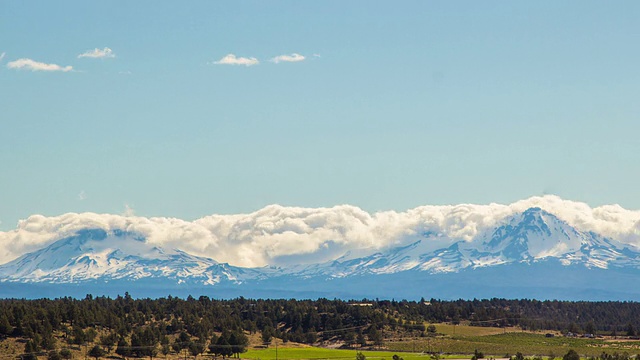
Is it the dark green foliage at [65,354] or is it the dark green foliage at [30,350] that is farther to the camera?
the dark green foliage at [65,354]

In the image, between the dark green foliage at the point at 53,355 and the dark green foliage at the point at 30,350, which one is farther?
the dark green foliage at the point at 53,355

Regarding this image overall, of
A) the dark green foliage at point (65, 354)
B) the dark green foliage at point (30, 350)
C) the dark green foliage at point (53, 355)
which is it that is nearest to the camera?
the dark green foliage at point (30, 350)

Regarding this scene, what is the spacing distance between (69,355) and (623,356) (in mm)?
101351

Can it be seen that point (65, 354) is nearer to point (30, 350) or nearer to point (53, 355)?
point (53, 355)

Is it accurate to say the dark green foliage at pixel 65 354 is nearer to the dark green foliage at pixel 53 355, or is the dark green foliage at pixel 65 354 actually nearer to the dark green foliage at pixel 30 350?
the dark green foliage at pixel 53 355

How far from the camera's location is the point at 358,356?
654ft

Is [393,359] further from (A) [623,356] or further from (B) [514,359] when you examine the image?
(A) [623,356]

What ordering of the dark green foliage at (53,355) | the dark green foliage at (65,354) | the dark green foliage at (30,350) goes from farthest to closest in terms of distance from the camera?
the dark green foliage at (65,354) < the dark green foliage at (53,355) < the dark green foliage at (30,350)

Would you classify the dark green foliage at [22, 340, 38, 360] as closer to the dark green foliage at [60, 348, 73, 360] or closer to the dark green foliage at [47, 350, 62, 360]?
the dark green foliage at [47, 350, 62, 360]

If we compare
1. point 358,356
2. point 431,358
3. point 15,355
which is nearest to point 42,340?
point 15,355

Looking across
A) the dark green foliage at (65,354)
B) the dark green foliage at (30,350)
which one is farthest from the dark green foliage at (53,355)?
the dark green foliage at (30,350)

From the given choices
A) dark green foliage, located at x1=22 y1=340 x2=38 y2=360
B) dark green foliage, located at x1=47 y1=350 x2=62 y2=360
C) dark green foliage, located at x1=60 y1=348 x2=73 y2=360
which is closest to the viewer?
dark green foliage, located at x1=22 y1=340 x2=38 y2=360

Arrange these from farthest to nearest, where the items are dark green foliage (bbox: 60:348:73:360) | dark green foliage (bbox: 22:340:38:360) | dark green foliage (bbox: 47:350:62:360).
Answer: dark green foliage (bbox: 60:348:73:360), dark green foliage (bbox: 47:350:62:360), dark green foliage (bbox: 22:340:38:360)

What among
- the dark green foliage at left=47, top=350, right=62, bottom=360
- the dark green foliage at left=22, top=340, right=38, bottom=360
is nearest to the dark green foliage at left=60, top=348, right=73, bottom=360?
the dark green foliage at left=47, top=350, right=62, bottom=360
